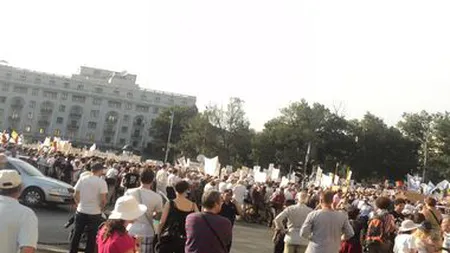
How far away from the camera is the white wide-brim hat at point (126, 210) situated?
5574mm

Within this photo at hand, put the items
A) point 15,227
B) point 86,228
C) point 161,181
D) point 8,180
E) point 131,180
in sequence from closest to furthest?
point 15,227 → point 8,180 → point 86,228 → point 131,180 → point 161,181

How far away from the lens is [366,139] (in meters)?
92.9

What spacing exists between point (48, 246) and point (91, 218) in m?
2.92

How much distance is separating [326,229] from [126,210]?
140 inches

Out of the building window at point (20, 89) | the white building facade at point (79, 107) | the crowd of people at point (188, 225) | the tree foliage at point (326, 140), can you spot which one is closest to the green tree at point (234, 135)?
the tree foliage at point (326, 140)

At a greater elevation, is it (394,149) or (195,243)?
(394,149)

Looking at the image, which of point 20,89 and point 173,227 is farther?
point 20,89

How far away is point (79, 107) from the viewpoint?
151 meters

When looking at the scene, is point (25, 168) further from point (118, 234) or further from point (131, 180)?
point (118, 234)

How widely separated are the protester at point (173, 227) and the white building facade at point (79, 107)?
136941 millimetres

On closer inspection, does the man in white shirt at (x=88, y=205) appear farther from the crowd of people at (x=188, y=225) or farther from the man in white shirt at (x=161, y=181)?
the man in white shirt at (x=161, y=181)

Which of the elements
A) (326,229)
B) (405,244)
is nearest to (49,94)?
(326,229)

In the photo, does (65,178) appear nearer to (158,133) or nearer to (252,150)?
(252,150)

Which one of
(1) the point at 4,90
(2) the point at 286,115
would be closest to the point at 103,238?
(2) the point at 286,115
